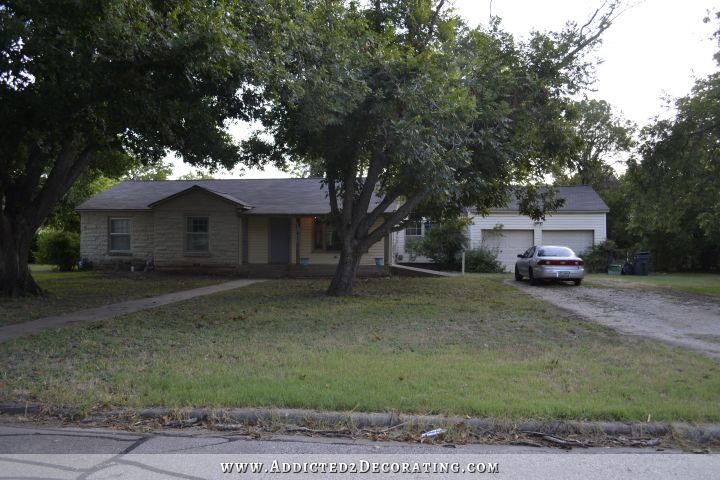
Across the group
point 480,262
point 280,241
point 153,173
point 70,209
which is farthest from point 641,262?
point 153,173

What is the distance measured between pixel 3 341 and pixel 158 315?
10.7 feet

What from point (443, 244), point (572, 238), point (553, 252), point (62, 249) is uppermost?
point (572, 238)

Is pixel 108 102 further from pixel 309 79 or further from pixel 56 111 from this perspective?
pixel 309 79

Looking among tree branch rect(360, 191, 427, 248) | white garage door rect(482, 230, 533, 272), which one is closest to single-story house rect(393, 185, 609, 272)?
white garage door rect(482, 230, 533, 272)

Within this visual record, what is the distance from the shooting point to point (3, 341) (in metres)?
9.03

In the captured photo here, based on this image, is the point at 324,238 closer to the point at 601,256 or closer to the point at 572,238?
the point at 572,238

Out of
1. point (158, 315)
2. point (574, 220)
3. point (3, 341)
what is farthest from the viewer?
point (574, 220)

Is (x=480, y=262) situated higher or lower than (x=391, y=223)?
lower

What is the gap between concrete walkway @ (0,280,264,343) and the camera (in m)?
10.1

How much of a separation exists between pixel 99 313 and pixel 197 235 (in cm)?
1205

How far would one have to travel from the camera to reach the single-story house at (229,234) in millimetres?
23656

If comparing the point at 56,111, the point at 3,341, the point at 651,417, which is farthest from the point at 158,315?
the point at 651,417

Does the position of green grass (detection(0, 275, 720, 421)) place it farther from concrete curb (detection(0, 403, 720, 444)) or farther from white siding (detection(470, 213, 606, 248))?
white siding (detection(470, 213, 606, 248))

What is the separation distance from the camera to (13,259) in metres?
15.1
